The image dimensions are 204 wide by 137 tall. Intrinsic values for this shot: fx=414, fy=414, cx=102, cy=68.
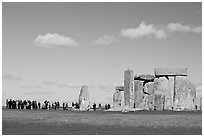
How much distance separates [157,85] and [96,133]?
57.5 ft

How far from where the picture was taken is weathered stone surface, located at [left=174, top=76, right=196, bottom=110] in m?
28.1

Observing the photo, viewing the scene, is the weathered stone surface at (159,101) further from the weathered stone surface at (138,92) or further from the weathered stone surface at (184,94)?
the weathered stone surface at (138,92)

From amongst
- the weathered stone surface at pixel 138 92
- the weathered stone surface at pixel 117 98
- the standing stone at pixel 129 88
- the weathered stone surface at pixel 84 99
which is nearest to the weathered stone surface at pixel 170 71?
the weathered stone surface at pixel 138 92

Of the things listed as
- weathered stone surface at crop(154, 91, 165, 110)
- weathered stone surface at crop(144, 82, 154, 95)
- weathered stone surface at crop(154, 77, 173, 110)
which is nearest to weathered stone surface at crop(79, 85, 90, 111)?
weathered stone surface at crop(144, 82, 154, 95)

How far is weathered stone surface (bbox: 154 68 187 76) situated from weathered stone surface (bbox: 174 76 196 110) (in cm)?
A: 29

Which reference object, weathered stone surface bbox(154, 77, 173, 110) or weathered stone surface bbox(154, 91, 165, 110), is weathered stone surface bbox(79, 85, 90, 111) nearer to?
weathered stone surface bbox(154, 91, 165, 110)

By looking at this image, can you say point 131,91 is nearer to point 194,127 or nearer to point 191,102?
point 191,102

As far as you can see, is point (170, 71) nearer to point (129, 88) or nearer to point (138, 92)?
point (138, 92)

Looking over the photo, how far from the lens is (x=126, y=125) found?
589 inches

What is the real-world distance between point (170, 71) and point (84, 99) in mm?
6909

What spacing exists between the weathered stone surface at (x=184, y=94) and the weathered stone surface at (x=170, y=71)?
29 centimetres

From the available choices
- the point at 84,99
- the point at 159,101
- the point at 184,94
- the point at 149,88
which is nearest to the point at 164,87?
the point at 159,101

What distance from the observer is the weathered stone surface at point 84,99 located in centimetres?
3128

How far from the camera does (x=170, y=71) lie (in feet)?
96.5
